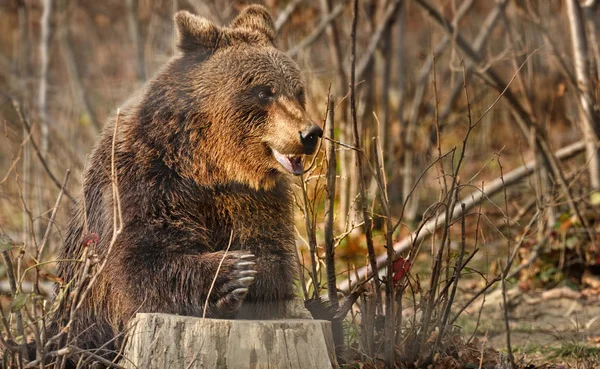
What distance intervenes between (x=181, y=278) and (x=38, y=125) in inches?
236

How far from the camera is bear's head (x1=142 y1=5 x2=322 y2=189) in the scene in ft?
13.9

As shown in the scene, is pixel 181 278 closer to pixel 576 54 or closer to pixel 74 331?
pixel 74 331

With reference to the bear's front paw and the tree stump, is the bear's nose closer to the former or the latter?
the bear's front paw

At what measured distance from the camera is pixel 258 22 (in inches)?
186

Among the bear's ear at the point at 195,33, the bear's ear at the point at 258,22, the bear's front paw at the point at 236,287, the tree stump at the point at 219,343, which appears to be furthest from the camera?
the bear's ear at the point at 258,22

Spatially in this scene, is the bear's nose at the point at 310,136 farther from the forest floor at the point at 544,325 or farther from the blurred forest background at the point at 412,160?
the forest floor at the point at 544,325

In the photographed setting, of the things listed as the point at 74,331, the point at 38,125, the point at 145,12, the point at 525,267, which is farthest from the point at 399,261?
the point at 145,12

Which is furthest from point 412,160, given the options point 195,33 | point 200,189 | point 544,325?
point 200,189

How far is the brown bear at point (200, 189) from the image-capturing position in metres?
3.93

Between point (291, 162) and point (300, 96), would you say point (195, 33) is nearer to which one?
point (300, 96)

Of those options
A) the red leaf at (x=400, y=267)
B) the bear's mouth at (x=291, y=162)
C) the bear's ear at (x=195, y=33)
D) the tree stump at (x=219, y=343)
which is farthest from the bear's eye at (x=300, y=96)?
the tree stump at (x=219, y=343)

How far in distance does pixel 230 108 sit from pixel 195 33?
18.7 inches

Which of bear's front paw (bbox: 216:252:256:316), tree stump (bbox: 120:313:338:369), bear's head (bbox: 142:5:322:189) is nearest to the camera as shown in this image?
tree stump (bbox: 120:313:338:369)

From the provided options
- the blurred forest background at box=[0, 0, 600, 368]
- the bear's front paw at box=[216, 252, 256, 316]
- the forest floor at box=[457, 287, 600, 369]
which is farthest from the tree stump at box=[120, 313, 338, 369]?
the forest floor at box=[457, 287, 600, 369]
